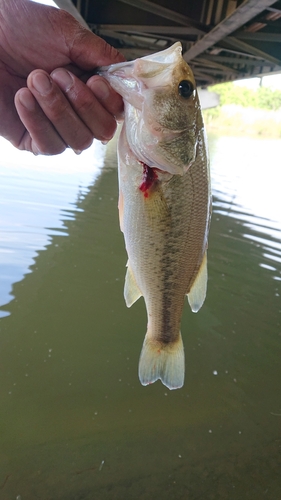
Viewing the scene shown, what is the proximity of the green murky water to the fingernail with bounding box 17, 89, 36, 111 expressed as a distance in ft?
7.75

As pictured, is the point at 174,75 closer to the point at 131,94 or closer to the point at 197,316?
the point at 131,94

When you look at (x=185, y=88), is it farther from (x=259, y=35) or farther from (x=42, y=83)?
(x=259, y=35)

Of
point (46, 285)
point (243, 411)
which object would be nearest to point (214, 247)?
point (46, 285)

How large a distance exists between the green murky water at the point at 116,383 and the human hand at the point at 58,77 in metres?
2.13

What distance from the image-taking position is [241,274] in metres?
5.69

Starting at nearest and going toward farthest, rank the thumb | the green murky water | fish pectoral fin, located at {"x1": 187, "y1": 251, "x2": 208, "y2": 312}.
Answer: the thumb < fish pectoral fin, located at {"x1": 187, "y1": 251, "x2": 208, "y2": 312} < the green murky water

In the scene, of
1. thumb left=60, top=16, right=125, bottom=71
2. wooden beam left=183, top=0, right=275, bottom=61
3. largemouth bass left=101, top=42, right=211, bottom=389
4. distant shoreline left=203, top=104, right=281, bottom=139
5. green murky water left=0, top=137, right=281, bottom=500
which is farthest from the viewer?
distant shoreline left=203, top=104, right=281, bottom=139

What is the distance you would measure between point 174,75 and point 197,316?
3.38 meters

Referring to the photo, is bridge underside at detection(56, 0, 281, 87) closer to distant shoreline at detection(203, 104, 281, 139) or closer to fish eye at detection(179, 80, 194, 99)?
fish eye at detection(179, 80, 194, 99)

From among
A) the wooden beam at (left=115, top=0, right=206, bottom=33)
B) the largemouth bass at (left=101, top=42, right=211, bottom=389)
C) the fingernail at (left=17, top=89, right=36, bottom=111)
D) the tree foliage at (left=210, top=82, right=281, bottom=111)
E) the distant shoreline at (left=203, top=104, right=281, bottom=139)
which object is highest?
the tree foliage at (left=210, top=82, right=281, bottom=111)

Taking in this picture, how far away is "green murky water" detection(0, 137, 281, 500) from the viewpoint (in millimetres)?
2670

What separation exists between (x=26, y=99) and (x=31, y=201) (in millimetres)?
5717

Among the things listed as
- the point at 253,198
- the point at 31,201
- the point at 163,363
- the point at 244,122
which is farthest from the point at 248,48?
the point at 244,122

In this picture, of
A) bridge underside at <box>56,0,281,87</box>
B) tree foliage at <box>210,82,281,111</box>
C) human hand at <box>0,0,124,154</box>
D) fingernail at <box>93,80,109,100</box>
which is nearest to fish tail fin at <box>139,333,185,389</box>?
human hand at <box>0,0,124,154</box>
